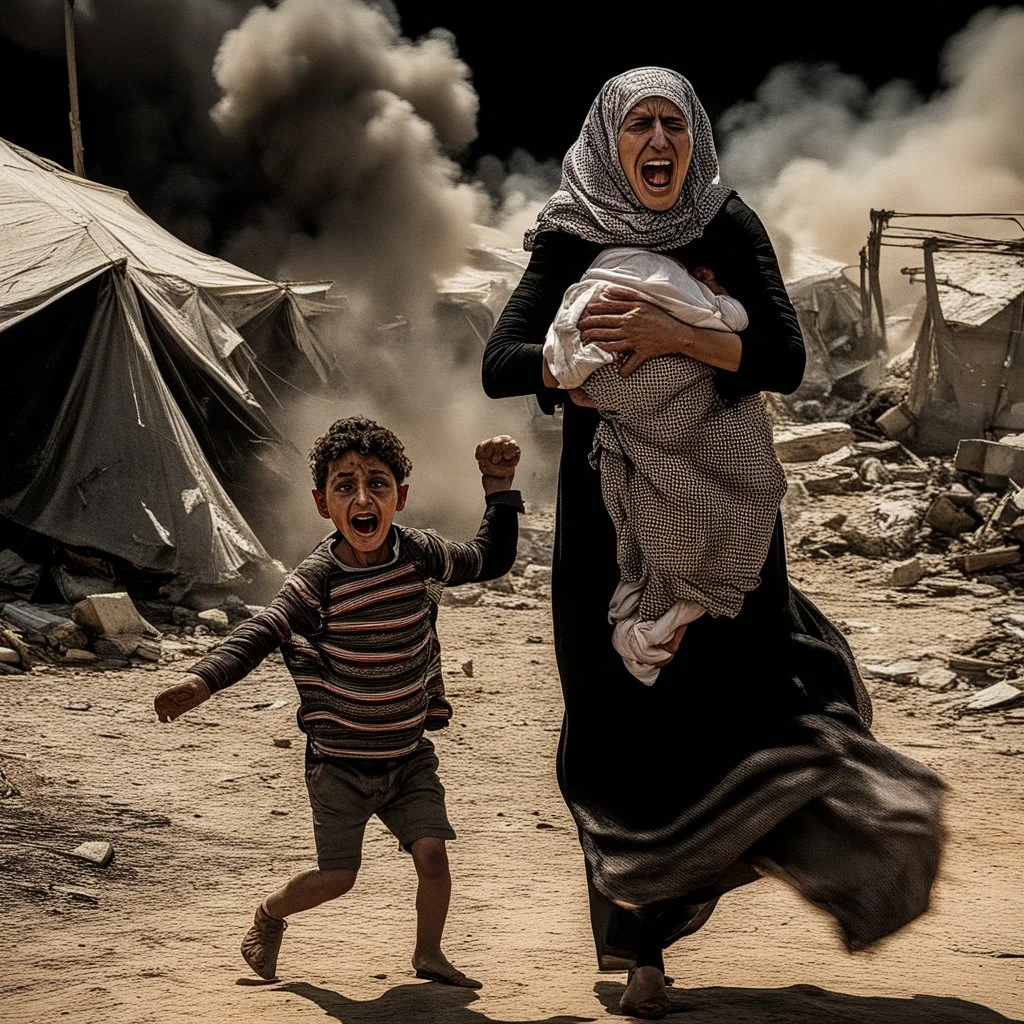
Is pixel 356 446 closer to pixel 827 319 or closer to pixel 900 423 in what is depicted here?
pixel 900 423

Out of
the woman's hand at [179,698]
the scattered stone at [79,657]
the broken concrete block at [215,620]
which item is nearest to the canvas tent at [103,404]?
the broken concrete block at [215,620]

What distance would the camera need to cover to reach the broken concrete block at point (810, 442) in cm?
1326

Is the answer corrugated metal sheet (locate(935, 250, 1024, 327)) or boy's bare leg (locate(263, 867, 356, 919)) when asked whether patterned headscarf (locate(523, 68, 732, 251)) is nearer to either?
boy's bare leg (locate(263, 867, 356, 919))

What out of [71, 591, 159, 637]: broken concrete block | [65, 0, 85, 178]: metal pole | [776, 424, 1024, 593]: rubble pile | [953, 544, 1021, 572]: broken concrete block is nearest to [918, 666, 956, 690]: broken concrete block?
[776, 424, 1024, 593]: rubble pile

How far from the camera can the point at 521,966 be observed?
284 centimetres

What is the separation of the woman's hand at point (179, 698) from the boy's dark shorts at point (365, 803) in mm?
426

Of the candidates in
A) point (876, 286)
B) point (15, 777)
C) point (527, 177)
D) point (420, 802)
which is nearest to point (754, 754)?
point (420, 802)

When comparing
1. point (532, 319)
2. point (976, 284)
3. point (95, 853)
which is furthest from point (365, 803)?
point (976, 284)

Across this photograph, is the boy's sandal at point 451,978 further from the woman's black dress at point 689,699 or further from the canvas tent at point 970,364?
the canvas tent at point 970,364

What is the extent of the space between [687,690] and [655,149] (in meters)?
1.02

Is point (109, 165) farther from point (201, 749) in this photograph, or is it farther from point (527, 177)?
point (201, 749)

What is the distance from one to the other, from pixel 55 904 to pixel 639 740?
1.96 meters

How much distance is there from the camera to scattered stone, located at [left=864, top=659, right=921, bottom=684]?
22.4 feet

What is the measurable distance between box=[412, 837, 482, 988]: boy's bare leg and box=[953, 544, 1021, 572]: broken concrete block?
748 centimetres
